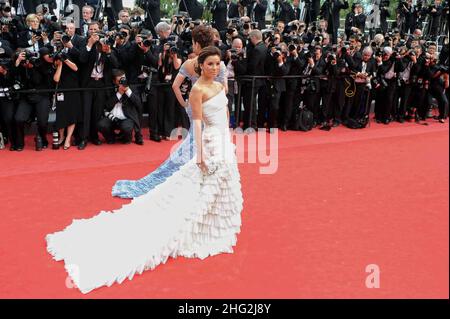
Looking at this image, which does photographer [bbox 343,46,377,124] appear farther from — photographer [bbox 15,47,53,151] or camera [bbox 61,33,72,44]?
photographer [bbox 15,47,53,151]

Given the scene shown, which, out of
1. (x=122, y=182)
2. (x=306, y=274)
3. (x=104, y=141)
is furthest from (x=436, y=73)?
(x=306, y=274)

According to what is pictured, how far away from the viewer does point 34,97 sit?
6941 mm

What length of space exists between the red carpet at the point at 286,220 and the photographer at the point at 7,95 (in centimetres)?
28

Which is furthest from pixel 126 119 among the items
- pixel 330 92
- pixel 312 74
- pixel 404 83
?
pixel 404 83

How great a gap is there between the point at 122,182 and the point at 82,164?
104 centimetres

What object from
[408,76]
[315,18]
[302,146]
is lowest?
[302,146]

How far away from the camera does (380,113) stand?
394 inches

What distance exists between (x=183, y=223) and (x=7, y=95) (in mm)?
3882

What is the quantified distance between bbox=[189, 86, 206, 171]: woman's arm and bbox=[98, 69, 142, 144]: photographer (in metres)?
3.43

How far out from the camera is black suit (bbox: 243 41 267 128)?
8.15m

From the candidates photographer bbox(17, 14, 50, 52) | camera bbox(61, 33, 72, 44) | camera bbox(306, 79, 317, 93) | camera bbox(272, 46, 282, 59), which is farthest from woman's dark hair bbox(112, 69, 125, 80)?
camera bbox(306, 79, 317, 93)

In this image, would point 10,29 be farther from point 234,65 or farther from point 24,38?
point 234,65

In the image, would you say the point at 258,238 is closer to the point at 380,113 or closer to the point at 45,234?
the point at 45,234

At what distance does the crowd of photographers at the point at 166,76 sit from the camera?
274 inches
